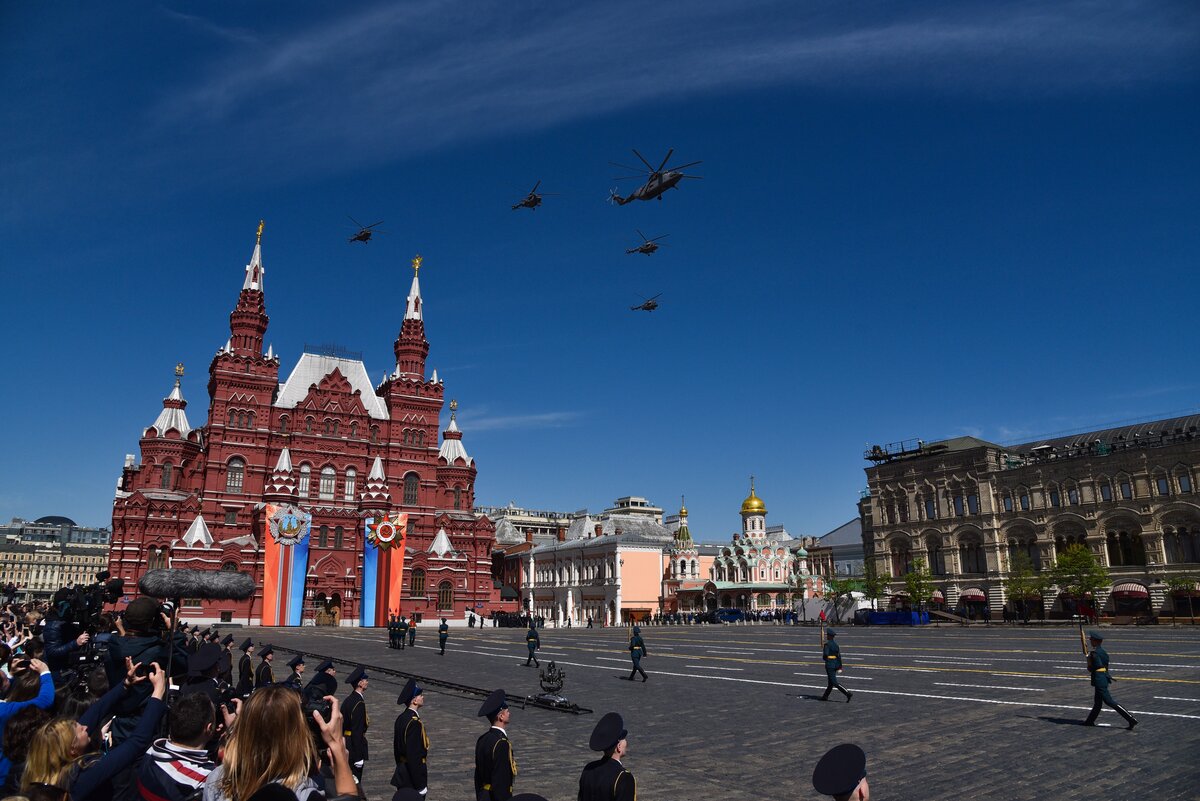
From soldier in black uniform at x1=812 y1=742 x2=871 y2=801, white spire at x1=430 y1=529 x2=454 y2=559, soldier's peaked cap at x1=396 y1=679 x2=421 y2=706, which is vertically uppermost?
white spire at x1=430 y1=529 x2=454 y2=559

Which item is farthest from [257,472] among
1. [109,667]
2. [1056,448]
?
[1056,448]

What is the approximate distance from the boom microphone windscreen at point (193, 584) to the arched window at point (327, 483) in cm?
4587

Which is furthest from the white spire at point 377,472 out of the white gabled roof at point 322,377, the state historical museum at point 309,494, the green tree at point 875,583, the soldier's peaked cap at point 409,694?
the soldier's peaked cap at point 409,694

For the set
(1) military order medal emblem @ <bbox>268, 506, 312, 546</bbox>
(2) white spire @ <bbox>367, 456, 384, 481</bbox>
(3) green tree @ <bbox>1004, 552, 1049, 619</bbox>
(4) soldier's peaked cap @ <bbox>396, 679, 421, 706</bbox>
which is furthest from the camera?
(2) white spire @ <bbox>367, 456, 384, 481</bbox>

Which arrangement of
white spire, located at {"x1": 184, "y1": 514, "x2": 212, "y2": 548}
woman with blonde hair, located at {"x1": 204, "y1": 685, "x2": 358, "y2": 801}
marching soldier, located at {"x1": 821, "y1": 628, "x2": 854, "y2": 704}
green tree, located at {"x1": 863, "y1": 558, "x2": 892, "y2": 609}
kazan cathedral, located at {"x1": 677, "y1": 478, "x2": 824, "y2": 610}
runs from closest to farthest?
woman with blonde hair, located at {"x1": 204, "y1": 685, "x2": 358, "y2": 801}, marching soldier, located at {"x1": 821, "y1": 628, "x2": 854, "y2": 704}, white spire, located at {"x1": 184, "y1": 514, "x2": 212, "y2": 548}, green tree, located at {"x1": 863, "y1": 558, "x2": 892, "y2": 609}, kazan cathedral, located at {"x1": 677, "y1": 478, "x2": 824, "y2": 610}

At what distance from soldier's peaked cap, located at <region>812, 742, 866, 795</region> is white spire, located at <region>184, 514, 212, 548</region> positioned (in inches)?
2434

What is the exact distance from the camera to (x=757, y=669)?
80.0 ft

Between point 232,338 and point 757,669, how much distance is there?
183ft

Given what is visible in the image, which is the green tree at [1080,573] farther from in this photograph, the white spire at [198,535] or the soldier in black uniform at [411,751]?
the white spire at [198,535]

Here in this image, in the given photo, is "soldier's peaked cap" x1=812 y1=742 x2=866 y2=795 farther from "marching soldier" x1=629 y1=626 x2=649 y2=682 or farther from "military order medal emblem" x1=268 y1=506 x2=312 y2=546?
"military order medal emblem" x1=268 y1=506 x2=312 y2=546

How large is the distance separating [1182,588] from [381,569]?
187 feet

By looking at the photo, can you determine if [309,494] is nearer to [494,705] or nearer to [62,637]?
[62,637]

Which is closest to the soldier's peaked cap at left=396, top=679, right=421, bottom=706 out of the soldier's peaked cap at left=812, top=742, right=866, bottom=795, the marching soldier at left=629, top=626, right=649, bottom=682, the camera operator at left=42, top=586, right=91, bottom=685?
the camera operator at left=42, top=586, right=91, bottom=685

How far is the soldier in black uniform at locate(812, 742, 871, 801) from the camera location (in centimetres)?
384
